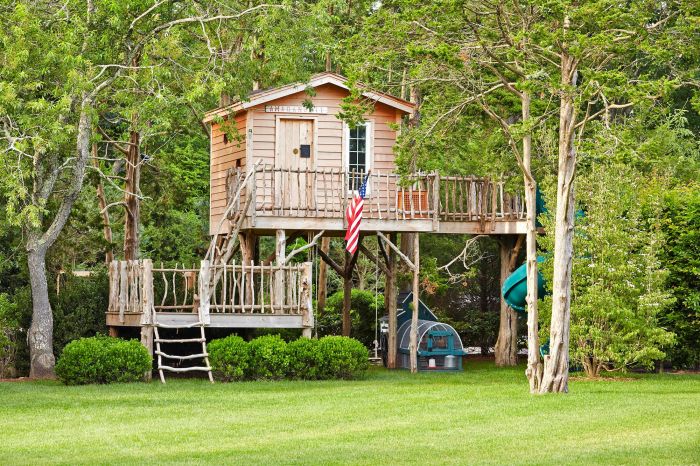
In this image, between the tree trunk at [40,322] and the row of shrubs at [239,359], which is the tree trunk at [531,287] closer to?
the row of shrubs at [239,359]

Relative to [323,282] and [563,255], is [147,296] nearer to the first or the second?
[563,255]

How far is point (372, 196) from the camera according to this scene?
98.1 ft

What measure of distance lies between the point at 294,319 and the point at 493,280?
1184cm

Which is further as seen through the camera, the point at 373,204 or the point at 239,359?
the point at 373,204

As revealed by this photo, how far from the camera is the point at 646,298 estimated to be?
1003 inches

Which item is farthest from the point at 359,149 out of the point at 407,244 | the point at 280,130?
the point at 407,244

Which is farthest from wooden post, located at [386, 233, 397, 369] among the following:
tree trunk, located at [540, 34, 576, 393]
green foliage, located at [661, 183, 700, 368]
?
tree trunk, located at [540, 34, 576, 393]

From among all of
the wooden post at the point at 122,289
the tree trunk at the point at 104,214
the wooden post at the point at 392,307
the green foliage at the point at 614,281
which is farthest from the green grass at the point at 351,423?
the tree trunk at the point at 104,214

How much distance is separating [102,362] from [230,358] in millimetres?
2470

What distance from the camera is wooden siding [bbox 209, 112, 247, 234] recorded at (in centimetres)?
3016

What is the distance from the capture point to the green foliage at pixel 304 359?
83.8ft

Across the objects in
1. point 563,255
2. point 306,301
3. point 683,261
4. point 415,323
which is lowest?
point 415,323

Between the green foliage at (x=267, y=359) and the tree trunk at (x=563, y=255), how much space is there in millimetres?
5740

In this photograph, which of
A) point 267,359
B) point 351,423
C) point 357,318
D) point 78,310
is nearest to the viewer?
point 351,423
